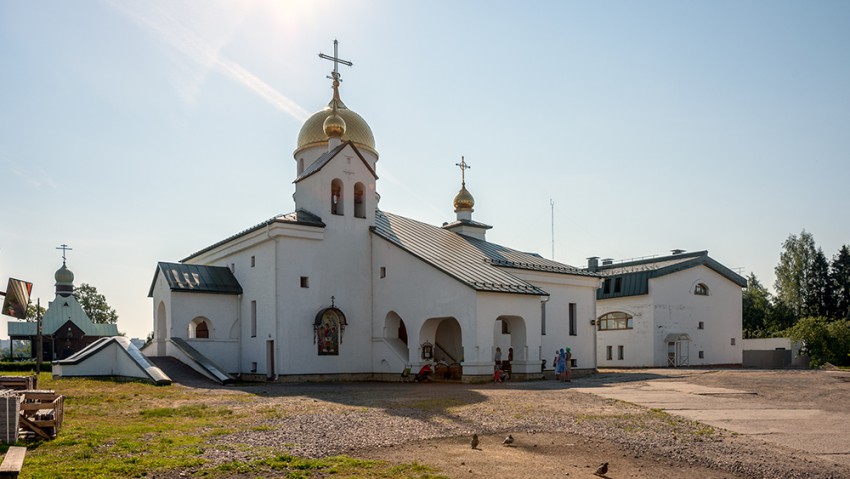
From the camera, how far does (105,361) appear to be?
2569 centimetres

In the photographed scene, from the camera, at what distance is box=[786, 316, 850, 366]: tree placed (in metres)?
37.6

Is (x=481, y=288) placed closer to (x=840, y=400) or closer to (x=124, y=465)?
(x=840, y=400)

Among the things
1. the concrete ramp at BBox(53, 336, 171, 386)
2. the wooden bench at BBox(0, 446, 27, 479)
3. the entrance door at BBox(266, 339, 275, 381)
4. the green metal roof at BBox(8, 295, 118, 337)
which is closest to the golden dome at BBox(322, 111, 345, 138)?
the entrance door at BBox(266, 339, 275, 381)

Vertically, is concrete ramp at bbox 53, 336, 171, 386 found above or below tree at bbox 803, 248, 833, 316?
below

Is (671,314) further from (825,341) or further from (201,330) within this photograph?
(201,330)

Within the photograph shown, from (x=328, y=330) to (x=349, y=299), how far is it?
5.33 feet

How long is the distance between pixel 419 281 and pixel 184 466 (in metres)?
18.4

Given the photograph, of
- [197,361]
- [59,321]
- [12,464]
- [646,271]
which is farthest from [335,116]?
[59,321]

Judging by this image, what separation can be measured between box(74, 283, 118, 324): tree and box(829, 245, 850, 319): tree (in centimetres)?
7230

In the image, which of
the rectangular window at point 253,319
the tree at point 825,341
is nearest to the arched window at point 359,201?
the rectangular window at point 253,319

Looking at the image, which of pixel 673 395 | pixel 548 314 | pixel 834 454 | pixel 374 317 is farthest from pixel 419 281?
pixel 834 454

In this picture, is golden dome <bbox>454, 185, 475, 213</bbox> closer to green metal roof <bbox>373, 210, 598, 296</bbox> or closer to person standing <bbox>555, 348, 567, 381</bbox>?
green metal roof <bbox>373, 210, 598, 296</bbox>

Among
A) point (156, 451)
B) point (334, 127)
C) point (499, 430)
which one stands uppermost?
point (334, 127)

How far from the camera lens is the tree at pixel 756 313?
60.7 metres
